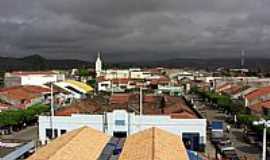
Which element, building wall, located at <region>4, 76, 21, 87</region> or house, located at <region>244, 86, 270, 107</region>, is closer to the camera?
house, located at <region>244, 86, 270, 107</region>

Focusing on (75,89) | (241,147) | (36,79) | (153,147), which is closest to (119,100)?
(75,89)

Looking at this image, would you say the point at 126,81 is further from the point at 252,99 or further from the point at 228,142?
the point at 228,142

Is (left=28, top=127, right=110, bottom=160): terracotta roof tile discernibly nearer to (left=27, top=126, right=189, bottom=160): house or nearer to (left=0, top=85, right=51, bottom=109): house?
(left=27, top=126, right=189, bottom=160): house

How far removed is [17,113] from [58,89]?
27.3m

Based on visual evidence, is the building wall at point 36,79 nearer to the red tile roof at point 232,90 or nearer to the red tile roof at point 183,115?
the red tile roof at point 232,90

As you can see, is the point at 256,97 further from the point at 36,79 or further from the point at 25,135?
the point at 36,79

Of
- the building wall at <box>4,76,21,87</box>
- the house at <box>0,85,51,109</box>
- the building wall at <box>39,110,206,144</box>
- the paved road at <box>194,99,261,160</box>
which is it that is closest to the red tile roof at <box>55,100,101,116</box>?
the building wall at <box>39,110,206,144</box>

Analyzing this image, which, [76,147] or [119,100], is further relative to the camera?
[119,100]

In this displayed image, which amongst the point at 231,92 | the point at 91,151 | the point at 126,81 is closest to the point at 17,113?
the point at 91,151

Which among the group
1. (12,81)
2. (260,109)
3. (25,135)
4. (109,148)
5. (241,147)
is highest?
(12,81)

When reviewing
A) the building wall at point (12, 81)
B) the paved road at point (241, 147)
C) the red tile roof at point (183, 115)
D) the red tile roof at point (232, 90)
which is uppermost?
the building wall at point (12, 81)

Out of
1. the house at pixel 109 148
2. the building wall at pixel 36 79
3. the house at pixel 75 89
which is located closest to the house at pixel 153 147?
the house at pixel 109 148

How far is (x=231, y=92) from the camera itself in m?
71.6

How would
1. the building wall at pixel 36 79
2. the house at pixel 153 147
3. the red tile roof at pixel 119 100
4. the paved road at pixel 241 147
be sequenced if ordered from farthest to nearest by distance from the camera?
1. the building wall at pixel 36 79
2. the red tile roof at pixel 119 100
3. the paved road at pixel 241 147
4. the house at pixel 153 147
